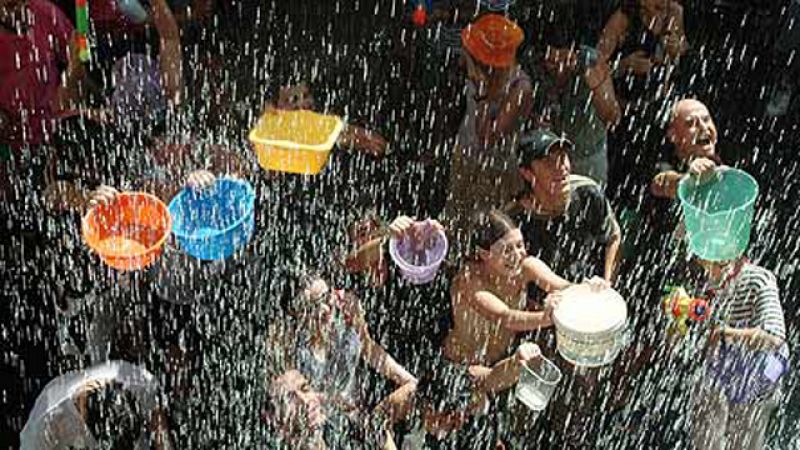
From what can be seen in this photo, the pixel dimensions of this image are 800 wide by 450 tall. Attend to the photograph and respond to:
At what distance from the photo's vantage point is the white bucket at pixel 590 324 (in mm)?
4754

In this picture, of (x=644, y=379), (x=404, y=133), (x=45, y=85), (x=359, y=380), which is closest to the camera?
(x=359, y=380)

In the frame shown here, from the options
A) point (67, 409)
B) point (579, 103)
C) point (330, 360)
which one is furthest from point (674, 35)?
point (67, 409)

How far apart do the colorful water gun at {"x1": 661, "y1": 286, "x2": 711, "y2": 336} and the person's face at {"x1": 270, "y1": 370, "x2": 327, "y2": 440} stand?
1.53 meters

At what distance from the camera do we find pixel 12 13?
5.68m

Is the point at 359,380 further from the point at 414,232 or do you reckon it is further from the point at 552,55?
the point at 552,55

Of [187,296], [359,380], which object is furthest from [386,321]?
[187,296]

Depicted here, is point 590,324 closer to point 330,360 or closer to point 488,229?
point 488,229

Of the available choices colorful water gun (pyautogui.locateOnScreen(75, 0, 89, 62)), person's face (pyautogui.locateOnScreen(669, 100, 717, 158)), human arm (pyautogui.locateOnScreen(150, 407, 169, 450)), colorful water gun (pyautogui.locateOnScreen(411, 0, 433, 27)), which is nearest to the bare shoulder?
person's face (pyautogui.locateOnScreen(669, 100, 717, 158))

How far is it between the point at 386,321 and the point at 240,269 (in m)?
0.73

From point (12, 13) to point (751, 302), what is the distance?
11.8ft

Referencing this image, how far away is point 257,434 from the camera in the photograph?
5113mm

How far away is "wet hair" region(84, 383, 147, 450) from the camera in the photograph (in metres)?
4.63

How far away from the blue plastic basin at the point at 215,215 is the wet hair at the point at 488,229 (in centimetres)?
98

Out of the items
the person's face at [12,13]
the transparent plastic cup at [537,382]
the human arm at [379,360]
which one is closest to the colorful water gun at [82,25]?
the person's face at [12,13]
